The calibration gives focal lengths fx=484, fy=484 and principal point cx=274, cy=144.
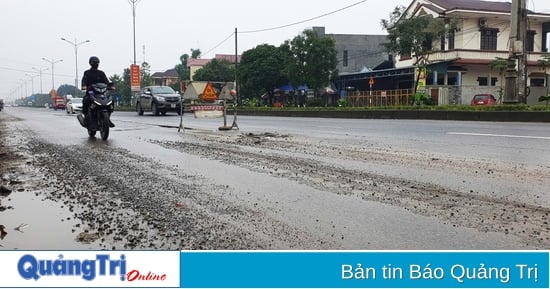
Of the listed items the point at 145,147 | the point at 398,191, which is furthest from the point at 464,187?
the point at 145,147

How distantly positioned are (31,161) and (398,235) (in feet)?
19.4

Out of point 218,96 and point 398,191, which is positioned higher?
point 218,96

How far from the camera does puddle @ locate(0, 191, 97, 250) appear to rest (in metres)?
3.36

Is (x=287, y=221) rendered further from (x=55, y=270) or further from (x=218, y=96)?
(x=218, y=96)

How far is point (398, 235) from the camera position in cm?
343

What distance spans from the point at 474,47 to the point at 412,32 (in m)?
12.1

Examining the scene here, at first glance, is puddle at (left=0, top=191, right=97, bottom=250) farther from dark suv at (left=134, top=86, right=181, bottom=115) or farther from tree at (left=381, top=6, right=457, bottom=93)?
tree at (left=381, top=6, right=457, bottom=93)

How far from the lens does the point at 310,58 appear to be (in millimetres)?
43344

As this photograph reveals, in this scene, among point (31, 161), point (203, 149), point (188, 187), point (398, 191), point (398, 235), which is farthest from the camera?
point (203, 149)

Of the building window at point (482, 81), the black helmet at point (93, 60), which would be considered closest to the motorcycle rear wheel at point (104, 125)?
the black helmet at point (93, 60)

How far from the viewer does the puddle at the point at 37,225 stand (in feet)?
11.0

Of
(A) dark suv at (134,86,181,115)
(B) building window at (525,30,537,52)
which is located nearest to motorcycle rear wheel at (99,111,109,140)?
(A) dark suv at (134,86,181,115)

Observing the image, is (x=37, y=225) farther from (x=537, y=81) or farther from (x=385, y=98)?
(x=537, y=81)

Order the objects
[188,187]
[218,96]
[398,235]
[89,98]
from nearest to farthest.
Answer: [398,235] → [188,187] → [89,98] → [218,96]
